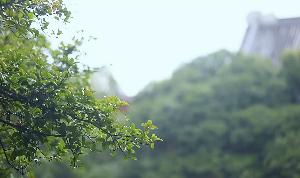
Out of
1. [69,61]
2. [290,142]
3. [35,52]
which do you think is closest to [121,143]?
[69,61]

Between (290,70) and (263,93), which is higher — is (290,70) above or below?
above

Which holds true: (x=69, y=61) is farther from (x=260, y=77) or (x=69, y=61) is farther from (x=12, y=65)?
(x=260, y=77)

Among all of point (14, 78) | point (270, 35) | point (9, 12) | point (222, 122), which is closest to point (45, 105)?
point (14, 78)

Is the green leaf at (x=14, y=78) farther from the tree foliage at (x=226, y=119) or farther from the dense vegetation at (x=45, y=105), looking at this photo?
the tree foliage at (x=226, y=119)

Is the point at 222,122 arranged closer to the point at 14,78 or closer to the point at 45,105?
the point at 45,105

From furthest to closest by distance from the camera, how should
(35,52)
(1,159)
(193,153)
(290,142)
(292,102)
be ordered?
1. (292,102)
2. (193,153)
3. (290,142)
4. (35,52)
5. (1,159)

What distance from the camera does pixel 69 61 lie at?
1402 millimetres

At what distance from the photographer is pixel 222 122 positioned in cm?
583

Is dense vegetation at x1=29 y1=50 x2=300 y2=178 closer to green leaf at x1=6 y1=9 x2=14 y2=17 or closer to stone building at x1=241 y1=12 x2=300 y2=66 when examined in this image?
stone building at x1=241 y1=12 x2=300 y2=66

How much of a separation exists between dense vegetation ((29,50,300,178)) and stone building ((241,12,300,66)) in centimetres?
148

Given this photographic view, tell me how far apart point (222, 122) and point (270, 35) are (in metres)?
3.71

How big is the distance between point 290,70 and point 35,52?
5.36 metres

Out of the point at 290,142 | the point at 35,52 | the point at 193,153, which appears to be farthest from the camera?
the point at 193,153

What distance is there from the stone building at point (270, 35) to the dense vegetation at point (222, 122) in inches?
58.4
